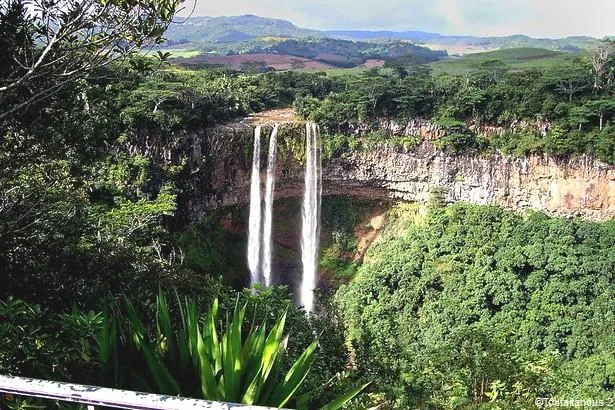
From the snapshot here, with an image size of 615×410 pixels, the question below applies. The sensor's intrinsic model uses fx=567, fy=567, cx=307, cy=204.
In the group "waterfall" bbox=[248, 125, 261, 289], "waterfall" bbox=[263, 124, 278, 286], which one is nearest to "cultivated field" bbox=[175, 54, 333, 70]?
"waterfall" bbox=[263, 124, 278, 286]

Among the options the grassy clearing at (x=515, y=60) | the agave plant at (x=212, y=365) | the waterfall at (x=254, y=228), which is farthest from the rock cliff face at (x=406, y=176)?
the grassy clearing at (x=515, y=60)

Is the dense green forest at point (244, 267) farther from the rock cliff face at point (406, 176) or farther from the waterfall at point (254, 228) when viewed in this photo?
the waterfall at point (254, 228)

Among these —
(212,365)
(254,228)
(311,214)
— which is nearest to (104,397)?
(212,365)

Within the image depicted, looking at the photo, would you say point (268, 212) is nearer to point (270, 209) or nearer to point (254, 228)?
point (270, 209)

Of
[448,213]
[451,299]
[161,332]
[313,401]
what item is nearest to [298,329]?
[313,401]

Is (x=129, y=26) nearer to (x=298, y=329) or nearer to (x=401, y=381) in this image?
(x=298, y=329)

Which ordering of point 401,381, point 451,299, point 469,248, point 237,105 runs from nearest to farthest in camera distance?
point 401,381 < point 451,299 < point 469,248 < point 237,105
